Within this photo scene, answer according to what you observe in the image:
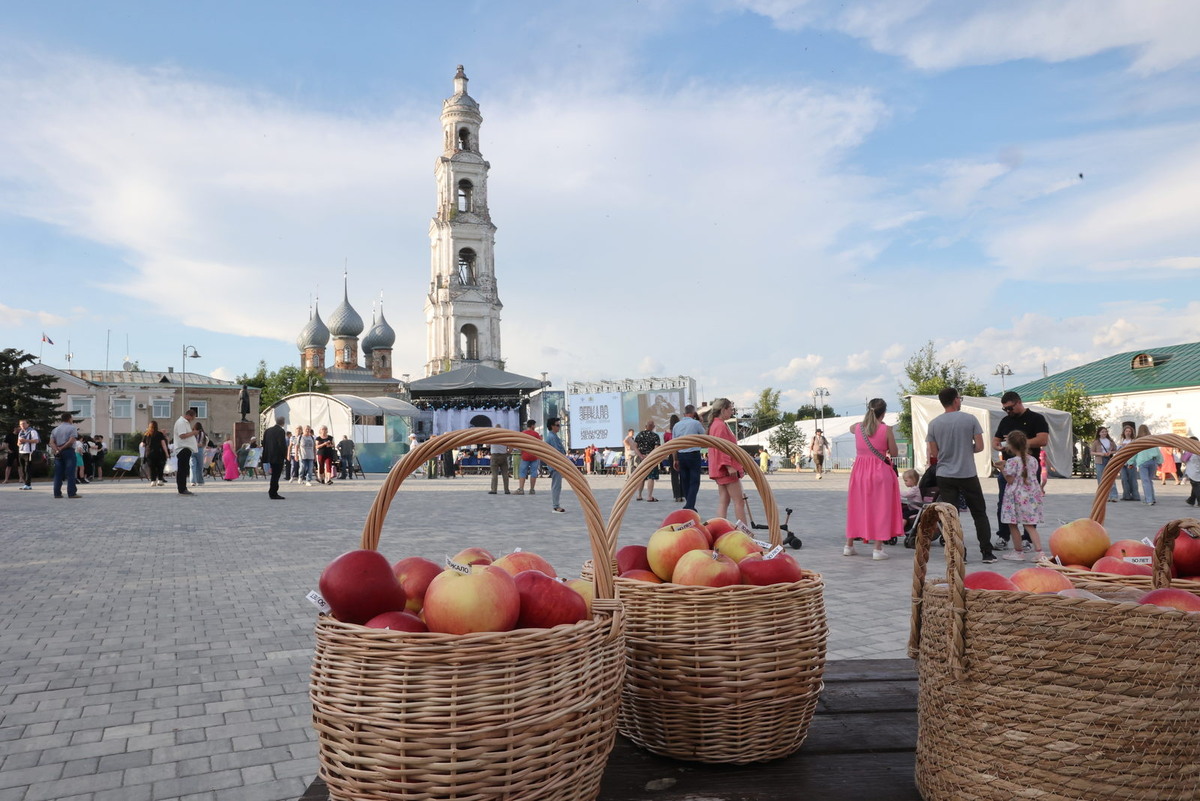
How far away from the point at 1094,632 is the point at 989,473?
91.1 feet

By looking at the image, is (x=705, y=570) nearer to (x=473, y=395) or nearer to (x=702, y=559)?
(x=702, y=559)

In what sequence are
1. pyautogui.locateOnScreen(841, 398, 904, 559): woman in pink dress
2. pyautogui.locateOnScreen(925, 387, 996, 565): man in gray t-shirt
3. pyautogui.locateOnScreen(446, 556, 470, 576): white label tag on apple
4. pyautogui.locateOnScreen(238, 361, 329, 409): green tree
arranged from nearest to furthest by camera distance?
pyautogui.locateOnScreen(446, 556, 470, 576): white label tag on apple
pyautogui.locateOnScreen(925, 387, 996, 565): man in gray t-shirt
pyautogui.locateOnScreen(841, 398, 904, 559): woman in pink dress
pyautogui.locateOnScreen(238, 361, 329, 409): green tree

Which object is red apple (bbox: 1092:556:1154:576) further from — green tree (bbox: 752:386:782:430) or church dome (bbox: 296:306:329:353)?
church dome (bbox: 296:306:329:353)

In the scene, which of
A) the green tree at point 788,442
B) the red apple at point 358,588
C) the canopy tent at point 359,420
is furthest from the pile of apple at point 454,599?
the green tree at point 788,442

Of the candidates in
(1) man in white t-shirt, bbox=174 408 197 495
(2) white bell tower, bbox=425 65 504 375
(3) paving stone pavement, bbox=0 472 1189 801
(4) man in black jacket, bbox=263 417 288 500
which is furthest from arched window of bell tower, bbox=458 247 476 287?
(3) paving stone pavement, bbox=0 472 1189 801

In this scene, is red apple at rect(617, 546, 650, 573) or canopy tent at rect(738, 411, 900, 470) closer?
red apple at rect(617, 546, 650, 573)

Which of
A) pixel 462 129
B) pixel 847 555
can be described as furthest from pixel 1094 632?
pixel 462 129

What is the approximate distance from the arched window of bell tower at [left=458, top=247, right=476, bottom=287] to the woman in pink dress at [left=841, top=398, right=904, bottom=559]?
4850cm

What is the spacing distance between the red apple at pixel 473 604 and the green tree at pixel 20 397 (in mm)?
41480

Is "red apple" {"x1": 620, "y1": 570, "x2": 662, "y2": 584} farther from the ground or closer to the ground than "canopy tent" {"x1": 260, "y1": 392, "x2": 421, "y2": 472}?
closer to the ground

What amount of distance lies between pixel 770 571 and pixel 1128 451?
45.7 inches

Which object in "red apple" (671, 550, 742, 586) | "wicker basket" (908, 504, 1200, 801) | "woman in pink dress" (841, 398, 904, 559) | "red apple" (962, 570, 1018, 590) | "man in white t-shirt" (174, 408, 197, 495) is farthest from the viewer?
"man in white t-shirt" (174, 408, 197, 495)

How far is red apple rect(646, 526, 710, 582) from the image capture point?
187cm

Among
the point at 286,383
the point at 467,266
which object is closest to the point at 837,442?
the point at 467,266
